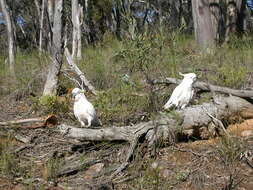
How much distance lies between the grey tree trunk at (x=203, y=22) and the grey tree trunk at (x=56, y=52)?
3.29 meters

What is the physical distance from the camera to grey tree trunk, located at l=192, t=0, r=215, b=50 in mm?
8656

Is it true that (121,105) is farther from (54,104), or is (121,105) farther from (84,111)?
(54,104)

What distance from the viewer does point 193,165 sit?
3932mm

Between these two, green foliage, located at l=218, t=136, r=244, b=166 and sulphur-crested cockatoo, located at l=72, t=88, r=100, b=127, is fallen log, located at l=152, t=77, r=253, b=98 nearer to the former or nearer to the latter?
green foliage, located at l=218, t=136, r=244, b=166

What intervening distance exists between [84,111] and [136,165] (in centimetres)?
117

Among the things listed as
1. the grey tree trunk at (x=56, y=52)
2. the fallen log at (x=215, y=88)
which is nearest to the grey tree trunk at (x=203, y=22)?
the fallen log at (x=215, y=88)

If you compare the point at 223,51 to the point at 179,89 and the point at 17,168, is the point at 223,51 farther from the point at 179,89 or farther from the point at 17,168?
the point at 17,168

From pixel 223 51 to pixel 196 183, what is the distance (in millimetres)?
4256

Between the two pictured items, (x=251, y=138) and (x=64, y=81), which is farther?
(x=64, y=81)

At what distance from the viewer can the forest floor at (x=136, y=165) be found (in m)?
3.63

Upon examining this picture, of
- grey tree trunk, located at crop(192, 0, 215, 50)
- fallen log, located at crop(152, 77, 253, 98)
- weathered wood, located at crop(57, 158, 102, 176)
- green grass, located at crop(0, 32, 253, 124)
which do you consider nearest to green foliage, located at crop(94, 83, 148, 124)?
green grass, located at crop(0, 32, 253, 124)

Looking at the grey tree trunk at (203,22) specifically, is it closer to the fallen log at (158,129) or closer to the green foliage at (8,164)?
the fallen log at (158,129)

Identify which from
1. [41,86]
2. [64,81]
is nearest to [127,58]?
[64,81]

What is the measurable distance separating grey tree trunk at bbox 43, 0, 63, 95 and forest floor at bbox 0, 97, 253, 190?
1.98 metres
